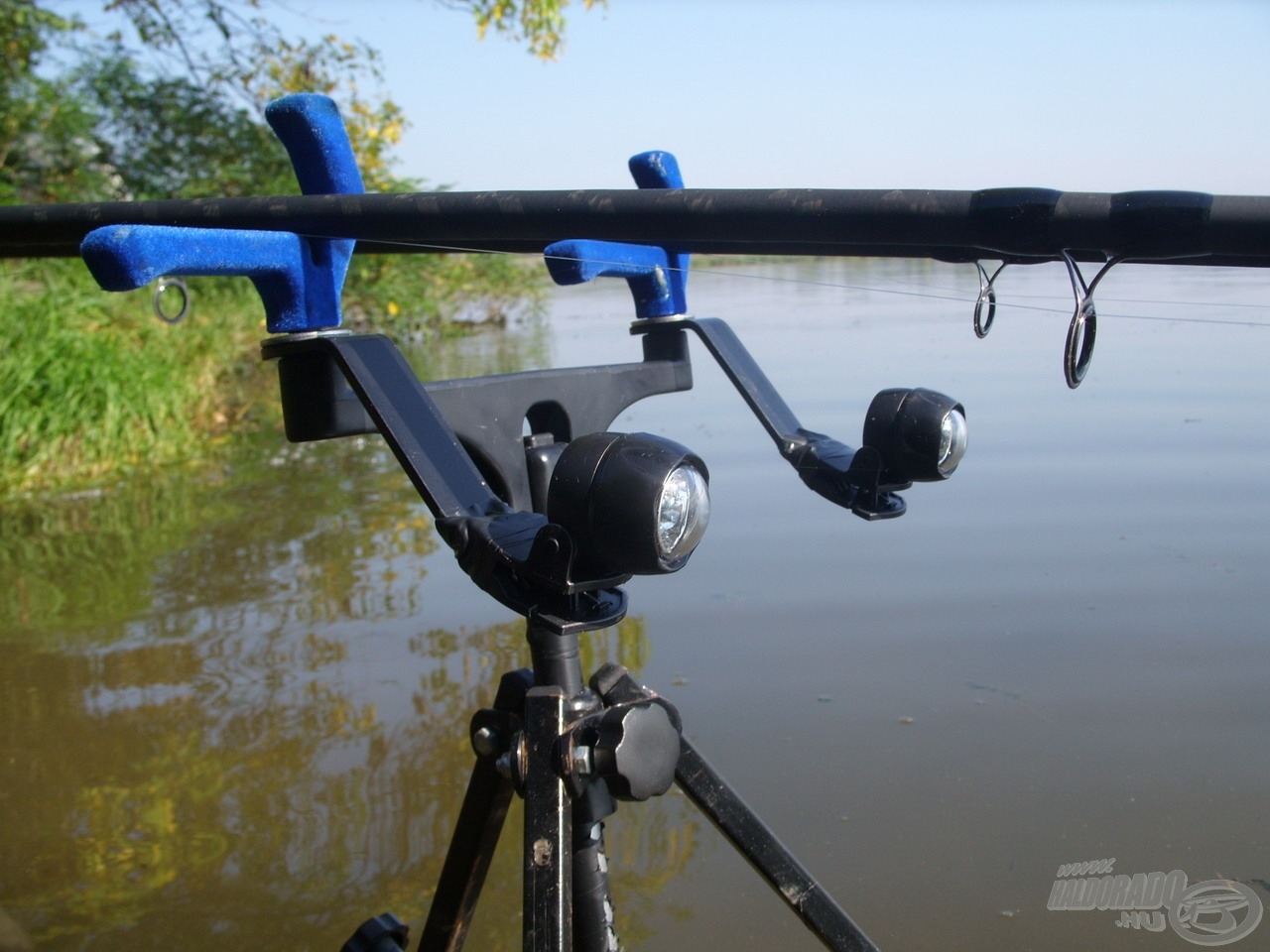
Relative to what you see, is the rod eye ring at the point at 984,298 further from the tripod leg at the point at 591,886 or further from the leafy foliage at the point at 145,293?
the leafy foliage at the point at 145,293

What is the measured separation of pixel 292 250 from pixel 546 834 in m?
0.75

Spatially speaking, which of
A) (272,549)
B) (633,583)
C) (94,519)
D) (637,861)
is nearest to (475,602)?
(633,583)

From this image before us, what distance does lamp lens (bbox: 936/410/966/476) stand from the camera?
1.57m

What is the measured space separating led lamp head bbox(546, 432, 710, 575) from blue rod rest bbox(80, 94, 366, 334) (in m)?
0.46

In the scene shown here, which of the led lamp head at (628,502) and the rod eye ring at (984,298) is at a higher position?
the rod eye ring at (984,298)

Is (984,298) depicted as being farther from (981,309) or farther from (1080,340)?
(1080,340)

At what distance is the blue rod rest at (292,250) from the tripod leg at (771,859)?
72 cm

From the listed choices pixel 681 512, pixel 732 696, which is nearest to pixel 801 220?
pixel 681 512

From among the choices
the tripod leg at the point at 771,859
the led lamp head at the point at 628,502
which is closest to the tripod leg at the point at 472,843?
the tripod leg at the point at 771,859

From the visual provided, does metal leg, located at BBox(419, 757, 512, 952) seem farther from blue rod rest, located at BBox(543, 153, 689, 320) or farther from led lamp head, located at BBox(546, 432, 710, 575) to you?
blue rod rest, located at BBox(543, 153, 689, 320)

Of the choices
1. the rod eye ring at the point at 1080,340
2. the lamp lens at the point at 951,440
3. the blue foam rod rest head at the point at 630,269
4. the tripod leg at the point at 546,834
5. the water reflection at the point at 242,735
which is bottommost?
the water reflection at the point at 242,735
